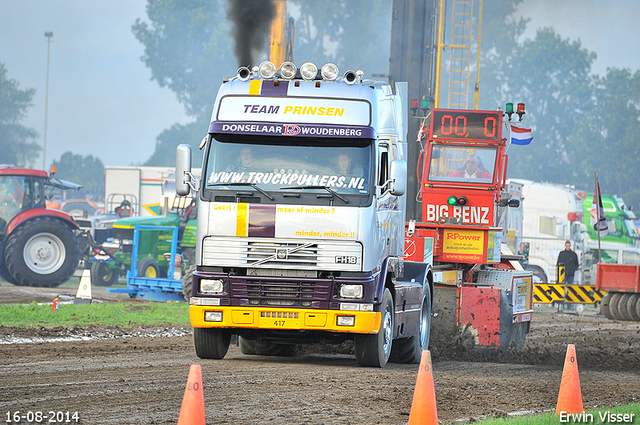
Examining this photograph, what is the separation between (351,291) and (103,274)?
21428 mm

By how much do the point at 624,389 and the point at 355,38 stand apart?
54.2m

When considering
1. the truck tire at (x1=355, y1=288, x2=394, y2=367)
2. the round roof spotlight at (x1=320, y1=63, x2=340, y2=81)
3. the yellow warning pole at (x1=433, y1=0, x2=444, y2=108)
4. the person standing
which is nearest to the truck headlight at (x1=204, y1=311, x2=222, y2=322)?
the truck tire at (x1=355, y1=288, x2=394, y2=367)

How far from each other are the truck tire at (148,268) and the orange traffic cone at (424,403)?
19.8 metres

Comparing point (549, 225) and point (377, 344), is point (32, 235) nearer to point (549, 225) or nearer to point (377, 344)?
point (377, 344)

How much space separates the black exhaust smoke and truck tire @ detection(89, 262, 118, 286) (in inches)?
537

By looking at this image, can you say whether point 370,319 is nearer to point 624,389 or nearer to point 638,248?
point 624,389

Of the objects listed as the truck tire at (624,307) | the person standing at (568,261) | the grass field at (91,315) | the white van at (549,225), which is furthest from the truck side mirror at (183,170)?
the white van at (549,225)

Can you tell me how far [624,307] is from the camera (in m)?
24.8

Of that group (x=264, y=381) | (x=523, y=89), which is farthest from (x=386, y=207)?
(x=523, y=89)

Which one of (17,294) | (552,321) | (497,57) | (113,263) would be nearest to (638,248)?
(552,321)

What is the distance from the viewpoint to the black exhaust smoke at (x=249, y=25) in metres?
18.0

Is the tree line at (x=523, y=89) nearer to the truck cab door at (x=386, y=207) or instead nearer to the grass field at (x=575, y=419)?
the truck cab door at (x=386, y=207)

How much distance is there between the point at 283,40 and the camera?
20297 millimetres

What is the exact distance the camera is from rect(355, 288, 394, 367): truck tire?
1118 cm
